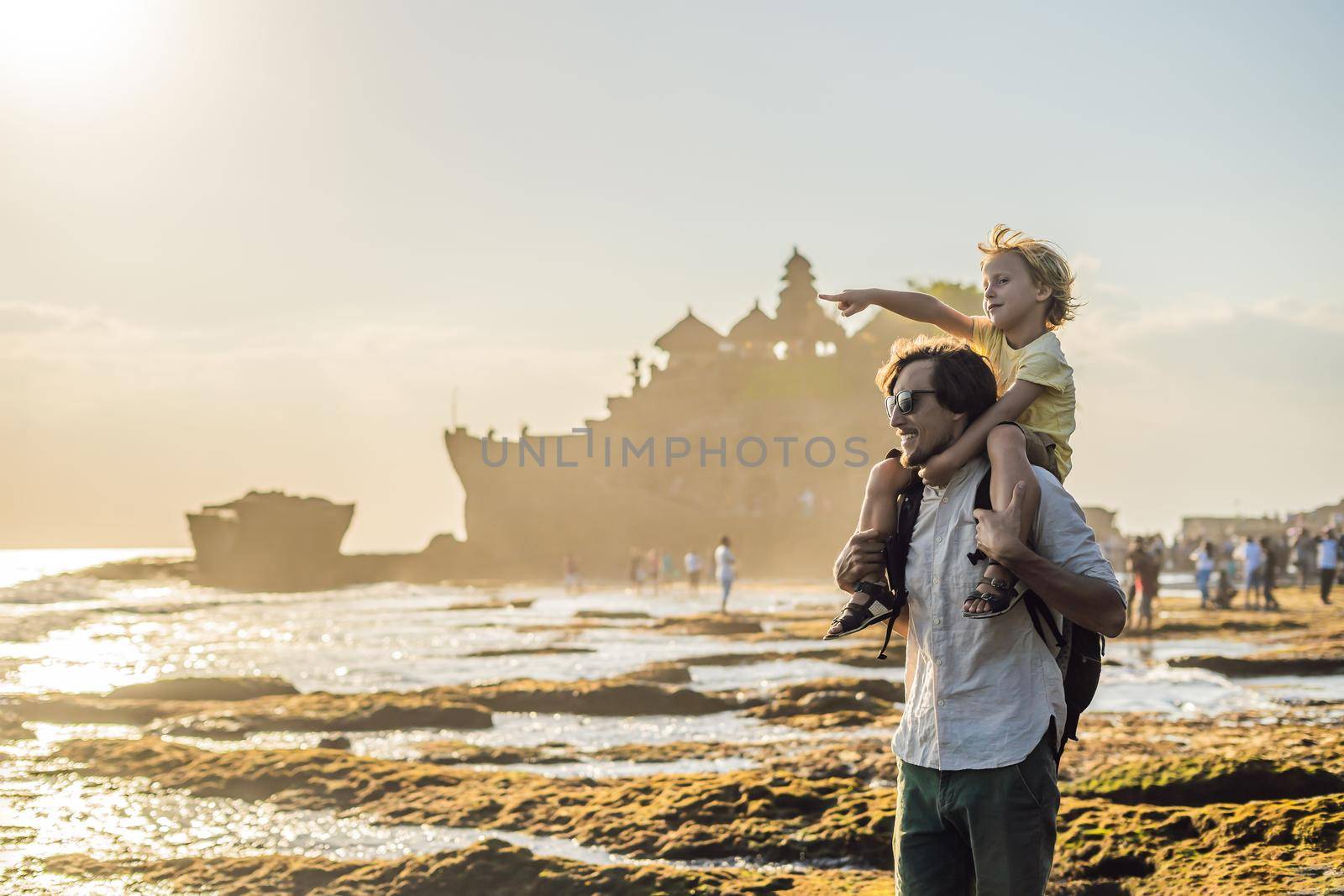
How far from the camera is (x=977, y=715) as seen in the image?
243 cm

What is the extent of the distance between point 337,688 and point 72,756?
19.9 ft

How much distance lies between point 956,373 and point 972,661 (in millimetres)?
661

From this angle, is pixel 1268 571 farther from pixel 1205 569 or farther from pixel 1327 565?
→ pixel 1327 565

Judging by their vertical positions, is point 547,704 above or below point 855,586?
below

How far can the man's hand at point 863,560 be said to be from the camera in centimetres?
263

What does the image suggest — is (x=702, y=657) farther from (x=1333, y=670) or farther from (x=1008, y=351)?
(x=1008, y=351)

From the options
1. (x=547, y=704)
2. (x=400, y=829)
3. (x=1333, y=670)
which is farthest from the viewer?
(x=1333, y=670)

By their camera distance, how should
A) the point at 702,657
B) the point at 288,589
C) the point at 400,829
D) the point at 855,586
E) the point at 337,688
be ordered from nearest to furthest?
the point at 855,586, the point at 400,829, the point at 337,688, the point at 702,657, the point at 288,589

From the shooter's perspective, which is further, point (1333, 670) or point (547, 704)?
point (1333, 670)

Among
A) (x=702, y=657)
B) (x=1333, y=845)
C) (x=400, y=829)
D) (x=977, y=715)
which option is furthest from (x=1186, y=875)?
(x=702, y=657)

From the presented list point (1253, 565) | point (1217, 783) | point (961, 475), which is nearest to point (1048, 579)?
point (961, 475)

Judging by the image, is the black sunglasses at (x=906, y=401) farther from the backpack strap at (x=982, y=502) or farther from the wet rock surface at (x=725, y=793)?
the wet rock surface at (x=725, y=793)

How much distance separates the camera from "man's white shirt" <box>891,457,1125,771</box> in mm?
2396

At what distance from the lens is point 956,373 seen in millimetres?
2613
